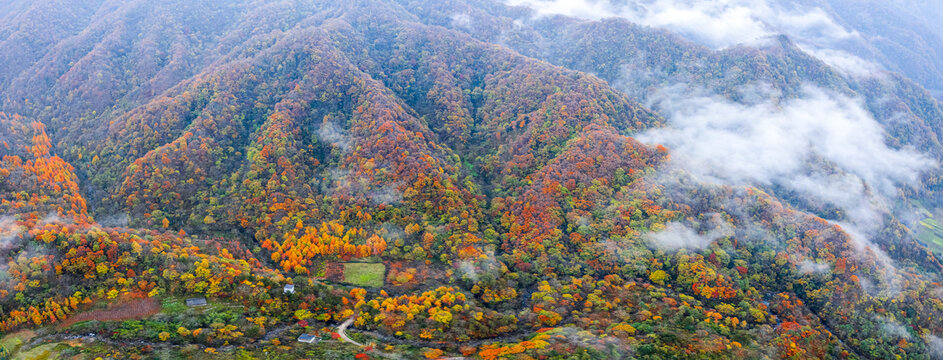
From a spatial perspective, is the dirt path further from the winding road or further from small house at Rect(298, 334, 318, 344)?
the winding road

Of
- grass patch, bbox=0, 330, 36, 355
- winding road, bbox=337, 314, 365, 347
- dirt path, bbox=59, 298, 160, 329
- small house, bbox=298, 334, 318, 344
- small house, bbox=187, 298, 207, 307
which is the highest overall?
grass patch, bbox=0, 330, 36, 355

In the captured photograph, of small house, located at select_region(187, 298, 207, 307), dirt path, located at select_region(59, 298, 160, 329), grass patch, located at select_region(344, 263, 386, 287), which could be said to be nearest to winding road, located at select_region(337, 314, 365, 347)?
grass patch, located at select_region(344, 263, 386, 287)

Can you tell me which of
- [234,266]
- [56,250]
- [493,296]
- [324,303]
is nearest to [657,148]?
[493,296]

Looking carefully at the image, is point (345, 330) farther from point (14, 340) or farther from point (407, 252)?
point (14, 340)

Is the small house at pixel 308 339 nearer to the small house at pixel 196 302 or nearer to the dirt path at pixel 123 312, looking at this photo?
the small house at pixel 196 302

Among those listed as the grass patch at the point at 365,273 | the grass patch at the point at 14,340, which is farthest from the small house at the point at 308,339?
the grass patch at the point at 14,340

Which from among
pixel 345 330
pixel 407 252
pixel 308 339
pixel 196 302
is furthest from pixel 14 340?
pixel 407 252

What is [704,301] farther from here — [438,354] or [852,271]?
[438,354]
